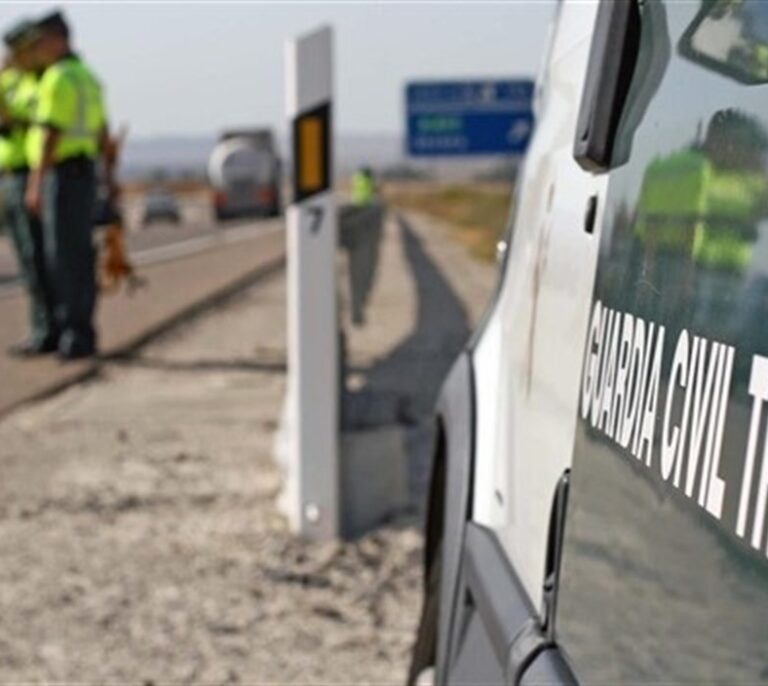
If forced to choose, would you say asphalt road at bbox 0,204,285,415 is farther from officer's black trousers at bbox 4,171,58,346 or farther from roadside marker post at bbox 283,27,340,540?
roadside marker post at bbox 283,27,340,540

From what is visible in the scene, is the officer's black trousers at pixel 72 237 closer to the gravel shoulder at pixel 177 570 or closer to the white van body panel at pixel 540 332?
the gravel shoulder at pixel 177 570

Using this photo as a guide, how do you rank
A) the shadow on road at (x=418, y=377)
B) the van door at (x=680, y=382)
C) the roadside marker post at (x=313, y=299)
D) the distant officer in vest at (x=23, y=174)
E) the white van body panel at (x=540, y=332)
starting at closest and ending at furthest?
the van door at (x=680, y=382) → the white van body panel at (x=540, y=332) → the roadside marker post at (x=313, y=299) → the shadow on road at (x=418, y=377) → the distant officer in vest at (x=23, y=174)

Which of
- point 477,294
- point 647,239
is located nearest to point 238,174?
point 477,294

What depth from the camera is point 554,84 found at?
12.0 ft

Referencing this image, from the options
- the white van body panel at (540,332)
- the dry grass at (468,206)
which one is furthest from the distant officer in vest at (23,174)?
the dry grass at (468,206)

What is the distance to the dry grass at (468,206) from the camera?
175 ft

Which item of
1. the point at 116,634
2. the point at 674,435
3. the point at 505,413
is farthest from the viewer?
the point at 116,634

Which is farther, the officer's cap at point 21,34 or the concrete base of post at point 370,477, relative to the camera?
the officer's cap at point 21,34

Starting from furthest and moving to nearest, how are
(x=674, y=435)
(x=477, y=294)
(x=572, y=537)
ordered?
(x=477, y=294) → (x=572, y=537) → (x=674, y=435)

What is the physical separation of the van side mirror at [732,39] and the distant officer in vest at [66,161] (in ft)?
33.4

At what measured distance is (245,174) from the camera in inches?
2906

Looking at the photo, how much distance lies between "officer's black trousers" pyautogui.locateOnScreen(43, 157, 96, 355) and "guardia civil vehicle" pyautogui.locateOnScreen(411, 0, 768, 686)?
358 inches

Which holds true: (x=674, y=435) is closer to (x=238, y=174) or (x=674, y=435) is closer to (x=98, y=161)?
(x=98, y=161)

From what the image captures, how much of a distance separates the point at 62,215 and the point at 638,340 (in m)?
10.4
